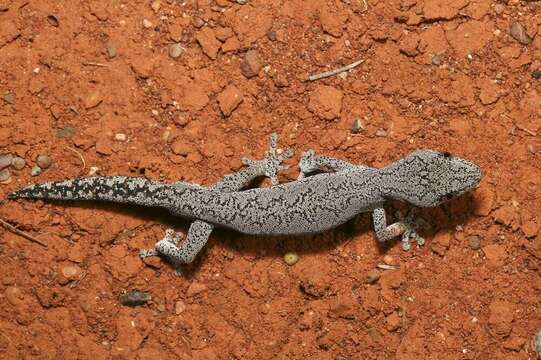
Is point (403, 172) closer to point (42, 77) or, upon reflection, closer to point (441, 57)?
point (441, 57)

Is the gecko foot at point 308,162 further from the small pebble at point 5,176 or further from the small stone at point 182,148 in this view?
the small pebble at point 5,176

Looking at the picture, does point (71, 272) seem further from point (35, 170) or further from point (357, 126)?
point (357, 126)

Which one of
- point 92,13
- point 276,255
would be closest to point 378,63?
point 276,255

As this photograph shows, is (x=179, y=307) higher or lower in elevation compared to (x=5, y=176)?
lower

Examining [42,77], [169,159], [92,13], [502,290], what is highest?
[92,13]

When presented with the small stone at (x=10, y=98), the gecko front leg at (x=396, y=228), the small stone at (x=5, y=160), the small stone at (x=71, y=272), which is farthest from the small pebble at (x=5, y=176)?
the gecko front leg at (x=396, y=228)

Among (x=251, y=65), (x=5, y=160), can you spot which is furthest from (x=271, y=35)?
(x=5, y=160)
